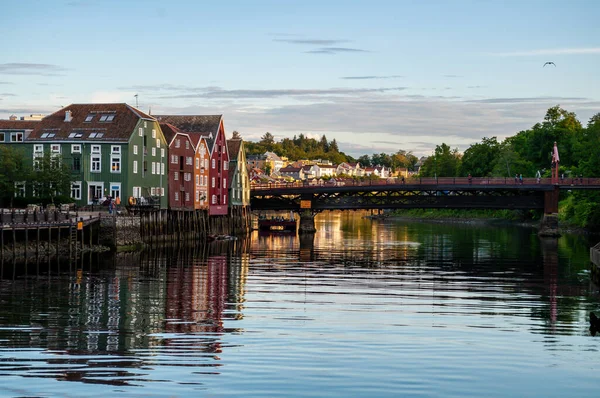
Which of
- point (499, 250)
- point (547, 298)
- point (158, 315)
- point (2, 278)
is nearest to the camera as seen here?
point (158, 315)

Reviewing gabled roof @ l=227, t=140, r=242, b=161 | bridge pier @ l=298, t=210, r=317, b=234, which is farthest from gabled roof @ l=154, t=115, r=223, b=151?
bridge pier @ l=298, t=210, r=317, b=234

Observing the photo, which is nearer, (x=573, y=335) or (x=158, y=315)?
(x=573, y=335)

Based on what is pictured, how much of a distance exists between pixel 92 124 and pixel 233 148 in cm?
3557

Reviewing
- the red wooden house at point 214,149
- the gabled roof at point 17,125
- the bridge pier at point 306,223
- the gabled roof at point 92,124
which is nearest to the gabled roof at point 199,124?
the red wooden house at point 214,149

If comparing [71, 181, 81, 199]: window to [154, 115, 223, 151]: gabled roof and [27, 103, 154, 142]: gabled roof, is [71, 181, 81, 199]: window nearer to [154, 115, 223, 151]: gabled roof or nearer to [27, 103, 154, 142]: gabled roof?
[27, 103, 154, 142]: gabled roof

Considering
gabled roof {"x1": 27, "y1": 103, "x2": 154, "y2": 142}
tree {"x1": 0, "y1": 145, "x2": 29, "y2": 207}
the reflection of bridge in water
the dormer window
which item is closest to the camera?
tree {"x1": 0, "y1": 145, "x2": 29, "y2": 207}

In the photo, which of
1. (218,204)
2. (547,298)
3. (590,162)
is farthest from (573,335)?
(590,162)

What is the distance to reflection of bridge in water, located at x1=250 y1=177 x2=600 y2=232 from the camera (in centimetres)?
11831

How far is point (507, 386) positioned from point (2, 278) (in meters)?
33.1

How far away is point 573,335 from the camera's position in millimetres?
34500

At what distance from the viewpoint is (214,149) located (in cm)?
11288

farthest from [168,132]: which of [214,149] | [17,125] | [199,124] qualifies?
[17,125]

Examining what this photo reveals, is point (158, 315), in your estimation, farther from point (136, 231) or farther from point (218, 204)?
point (218, 204)

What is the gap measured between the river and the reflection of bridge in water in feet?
174
